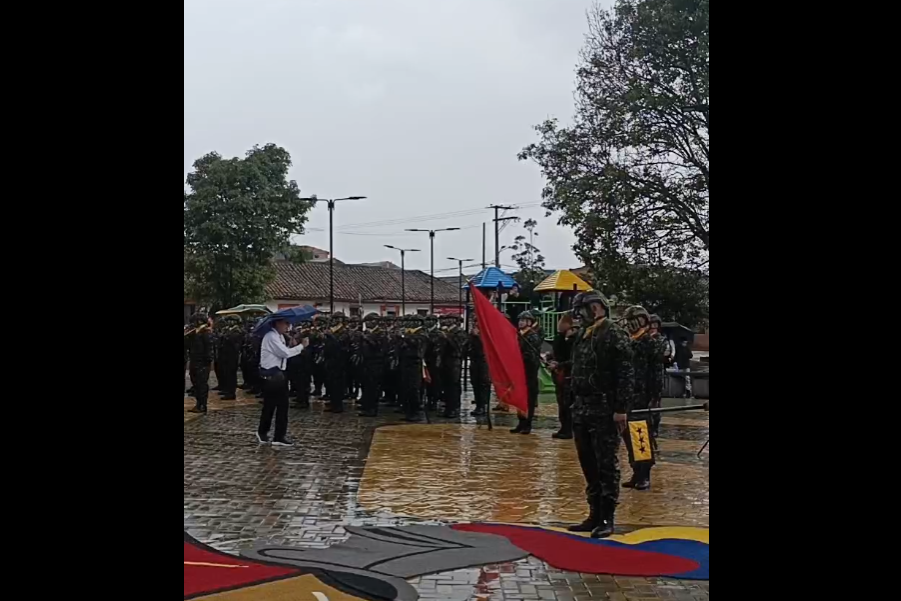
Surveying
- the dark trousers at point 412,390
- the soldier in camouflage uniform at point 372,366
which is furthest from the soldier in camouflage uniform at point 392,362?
the dark trousers at point 412,390

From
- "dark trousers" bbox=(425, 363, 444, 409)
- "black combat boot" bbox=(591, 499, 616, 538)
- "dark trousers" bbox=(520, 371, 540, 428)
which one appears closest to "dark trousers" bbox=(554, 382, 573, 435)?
"dark trousers" bbox=(520, 371, 540, 428)

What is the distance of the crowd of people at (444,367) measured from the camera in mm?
7047

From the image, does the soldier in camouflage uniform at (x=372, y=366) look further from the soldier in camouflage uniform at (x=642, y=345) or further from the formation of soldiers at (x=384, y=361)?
the soldier in camouflage uniform at (x=642, y=345)

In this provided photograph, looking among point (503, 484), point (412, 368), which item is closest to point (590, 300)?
point (503, 484)

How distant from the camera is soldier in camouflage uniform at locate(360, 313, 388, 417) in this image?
634 inches

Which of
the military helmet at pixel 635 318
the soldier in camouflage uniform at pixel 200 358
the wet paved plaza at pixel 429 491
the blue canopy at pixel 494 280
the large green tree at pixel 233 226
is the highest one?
the large green tree at pixel 233 226

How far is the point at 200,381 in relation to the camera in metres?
16.3

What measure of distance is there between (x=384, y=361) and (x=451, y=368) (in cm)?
127

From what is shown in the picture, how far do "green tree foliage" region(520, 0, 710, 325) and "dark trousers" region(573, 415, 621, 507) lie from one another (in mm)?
10635

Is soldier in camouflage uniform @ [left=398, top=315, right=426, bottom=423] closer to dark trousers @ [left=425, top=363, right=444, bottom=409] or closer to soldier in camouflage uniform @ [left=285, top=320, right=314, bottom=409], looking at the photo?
dark trousers @ [left=425, top=363, right=444, bottom=409]

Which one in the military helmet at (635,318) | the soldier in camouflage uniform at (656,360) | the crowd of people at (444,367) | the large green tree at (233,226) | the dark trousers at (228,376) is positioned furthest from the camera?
the large green tree at (233,226)

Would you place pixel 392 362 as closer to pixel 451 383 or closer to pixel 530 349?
pixel 451 383
